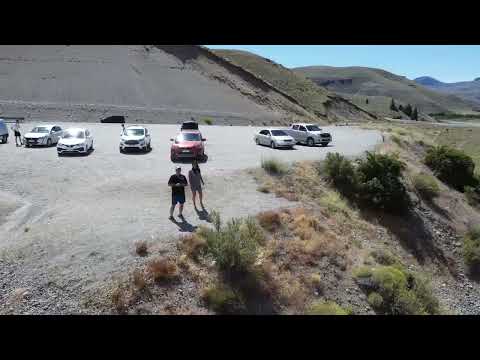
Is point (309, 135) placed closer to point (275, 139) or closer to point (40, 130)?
point (275, 139)

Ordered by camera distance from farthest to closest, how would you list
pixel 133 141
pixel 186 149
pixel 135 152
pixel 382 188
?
pixel 135 152
pixel 133 141
pixel 186 149
pixel 382 188

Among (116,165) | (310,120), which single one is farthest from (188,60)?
(116,165)

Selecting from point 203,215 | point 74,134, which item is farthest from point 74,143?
point 203,215

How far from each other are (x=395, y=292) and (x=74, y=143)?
21.2m

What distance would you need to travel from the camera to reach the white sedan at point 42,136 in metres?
26.9

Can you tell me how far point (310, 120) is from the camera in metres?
80.6

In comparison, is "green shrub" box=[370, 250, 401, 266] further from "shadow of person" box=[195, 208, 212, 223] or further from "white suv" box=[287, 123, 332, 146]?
"white suv" box=[287, 123, 332, 146]

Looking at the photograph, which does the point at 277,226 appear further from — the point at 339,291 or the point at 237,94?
the point at 237,94

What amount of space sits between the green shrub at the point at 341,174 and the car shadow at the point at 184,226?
10204 millimetres

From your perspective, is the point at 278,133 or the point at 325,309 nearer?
the point at 325,309

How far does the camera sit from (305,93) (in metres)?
→ 100

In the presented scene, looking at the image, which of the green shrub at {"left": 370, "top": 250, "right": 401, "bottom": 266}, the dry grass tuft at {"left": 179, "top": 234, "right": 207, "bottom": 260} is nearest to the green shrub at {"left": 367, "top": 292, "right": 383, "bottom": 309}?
the green shrub at {"left": 370, "top": 250, "right": 401, "bottom": 266}

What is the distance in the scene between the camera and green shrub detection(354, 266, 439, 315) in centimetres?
1130
